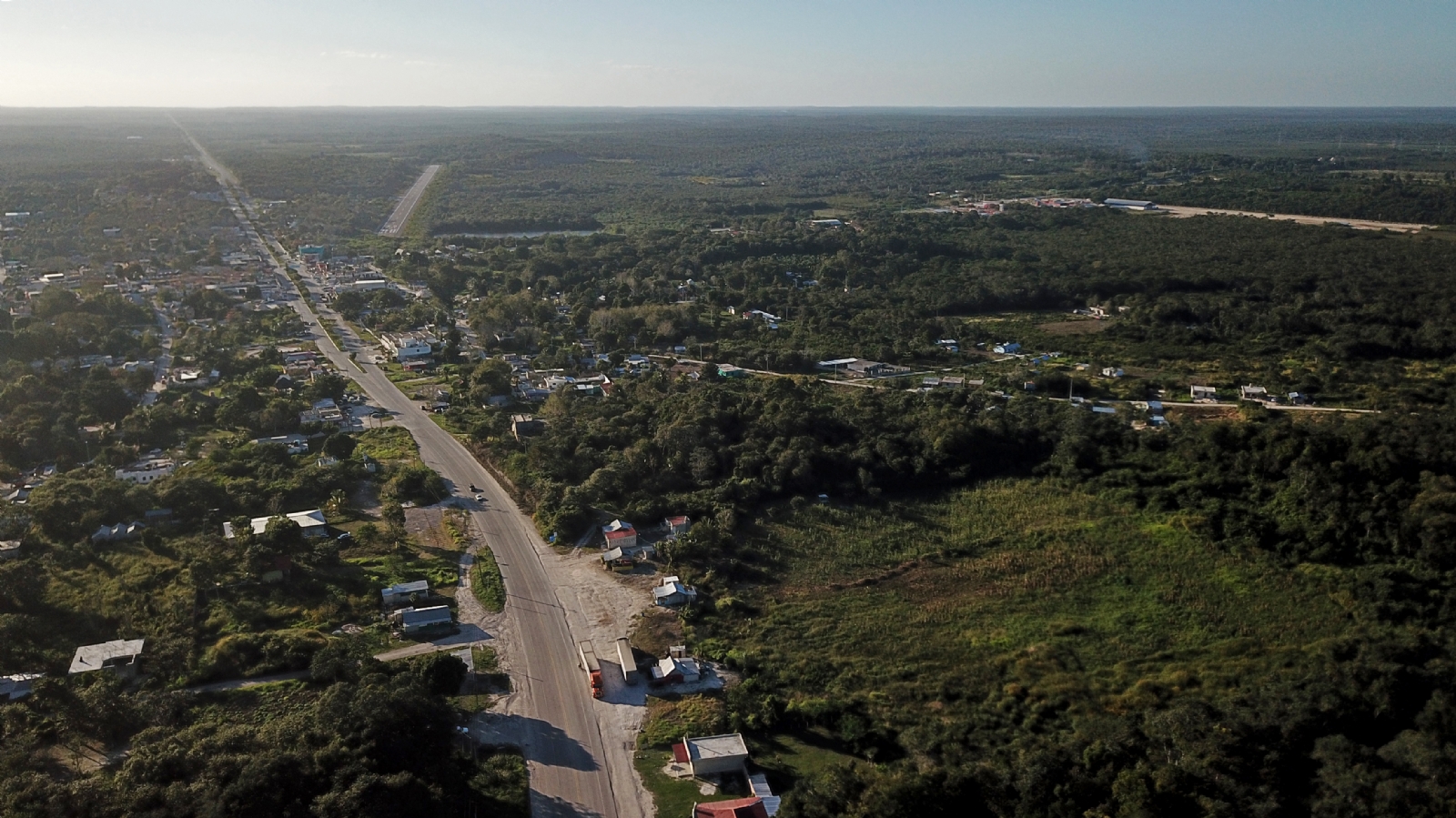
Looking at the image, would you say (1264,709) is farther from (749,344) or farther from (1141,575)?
(749,344)

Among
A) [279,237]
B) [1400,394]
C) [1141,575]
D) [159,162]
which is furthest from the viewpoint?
[159,162]

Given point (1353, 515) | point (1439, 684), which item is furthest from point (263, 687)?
point (1353, 515)

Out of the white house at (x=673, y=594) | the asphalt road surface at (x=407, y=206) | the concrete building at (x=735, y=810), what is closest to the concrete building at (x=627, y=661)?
the white house at (x=673, y=594)

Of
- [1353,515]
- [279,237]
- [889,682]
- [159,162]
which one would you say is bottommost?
[889,682]

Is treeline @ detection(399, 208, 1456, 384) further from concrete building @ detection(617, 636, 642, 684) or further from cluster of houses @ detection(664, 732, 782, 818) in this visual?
cluster of houses @ detection(664, 732, 782, 818)

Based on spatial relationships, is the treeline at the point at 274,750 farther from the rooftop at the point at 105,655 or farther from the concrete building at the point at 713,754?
the concrete building at the point at 713,754

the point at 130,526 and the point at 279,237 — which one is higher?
the point at 279,237

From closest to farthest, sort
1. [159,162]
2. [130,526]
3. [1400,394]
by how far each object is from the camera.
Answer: [130,526]
[1400,394]
[159,162]

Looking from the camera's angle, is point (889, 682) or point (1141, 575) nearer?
point (889, 682)

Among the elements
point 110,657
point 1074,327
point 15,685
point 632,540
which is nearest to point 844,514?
point 632,540
